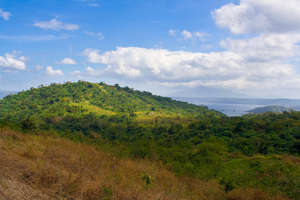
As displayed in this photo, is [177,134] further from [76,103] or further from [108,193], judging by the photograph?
[76,103]

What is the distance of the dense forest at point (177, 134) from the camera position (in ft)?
40.8

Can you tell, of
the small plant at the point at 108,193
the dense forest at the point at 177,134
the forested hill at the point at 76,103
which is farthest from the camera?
the forested hill at the point at 76,103

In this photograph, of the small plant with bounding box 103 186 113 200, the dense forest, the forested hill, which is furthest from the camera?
the forested hill

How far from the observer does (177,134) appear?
40906 millimetres

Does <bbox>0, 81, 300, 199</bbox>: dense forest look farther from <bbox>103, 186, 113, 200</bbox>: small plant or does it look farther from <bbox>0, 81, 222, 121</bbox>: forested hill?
<bbox>103, 186, 113, 200</bbox>: small plant

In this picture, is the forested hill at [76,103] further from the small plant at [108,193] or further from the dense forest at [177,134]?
the small plant at [108,193]

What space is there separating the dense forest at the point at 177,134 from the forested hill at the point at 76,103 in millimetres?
408

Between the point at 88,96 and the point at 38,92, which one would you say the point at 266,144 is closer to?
the point at 88,96

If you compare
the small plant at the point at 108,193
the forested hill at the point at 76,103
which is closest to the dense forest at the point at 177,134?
the forested hill at the point at 76,103

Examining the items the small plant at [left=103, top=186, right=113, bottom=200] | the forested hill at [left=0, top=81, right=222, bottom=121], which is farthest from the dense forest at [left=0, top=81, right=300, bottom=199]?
the small plant at [left=103, top=186, right=113, bottom=200]

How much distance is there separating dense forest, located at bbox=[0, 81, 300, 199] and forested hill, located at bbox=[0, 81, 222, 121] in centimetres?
41

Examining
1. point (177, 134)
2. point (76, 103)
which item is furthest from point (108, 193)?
point (76, 103)

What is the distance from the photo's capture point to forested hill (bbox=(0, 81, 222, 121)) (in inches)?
3041

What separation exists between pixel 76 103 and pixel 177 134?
63.1m
